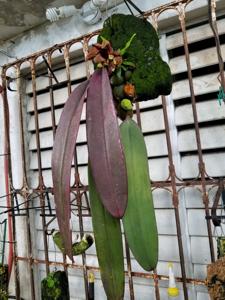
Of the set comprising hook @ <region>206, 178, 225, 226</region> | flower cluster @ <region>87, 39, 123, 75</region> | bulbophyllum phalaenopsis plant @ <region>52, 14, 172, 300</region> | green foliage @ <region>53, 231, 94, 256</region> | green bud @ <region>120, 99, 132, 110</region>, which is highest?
flower cluster @ <region>87, 39, 123, 75</region>

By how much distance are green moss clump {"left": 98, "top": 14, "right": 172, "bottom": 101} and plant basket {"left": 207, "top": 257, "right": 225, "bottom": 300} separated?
44 cm

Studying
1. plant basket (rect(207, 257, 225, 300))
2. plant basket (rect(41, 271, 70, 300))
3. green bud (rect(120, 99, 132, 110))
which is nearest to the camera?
green bud (rect(120, 99, 132, 110))

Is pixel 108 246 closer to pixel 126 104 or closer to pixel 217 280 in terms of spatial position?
pixel 126 104

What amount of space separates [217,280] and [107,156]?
1.73 feet

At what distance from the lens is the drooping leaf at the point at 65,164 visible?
434mm

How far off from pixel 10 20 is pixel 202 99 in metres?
1.17

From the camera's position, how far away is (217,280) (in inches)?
30.1

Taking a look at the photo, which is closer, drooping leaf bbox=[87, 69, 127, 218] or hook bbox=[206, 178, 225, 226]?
drooping leaf bbox=[87, 69, 127, 218]

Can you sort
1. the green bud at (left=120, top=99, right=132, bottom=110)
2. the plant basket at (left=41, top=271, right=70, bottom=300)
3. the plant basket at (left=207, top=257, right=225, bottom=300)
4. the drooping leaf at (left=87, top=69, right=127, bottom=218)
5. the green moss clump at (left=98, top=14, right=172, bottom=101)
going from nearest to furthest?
the drooping leaf at (left=87, top=69, right=127, bottom=218)
the green bud at (left=120, top=99, right=132, bottom=110)
the green moss clump at (left=98, top=14, right=172, bottom=101)
the plant basket at (left=207, top=257, right=225, bottom=300)
the plant basket at (left=41, top=271, right=70, bottom=300)

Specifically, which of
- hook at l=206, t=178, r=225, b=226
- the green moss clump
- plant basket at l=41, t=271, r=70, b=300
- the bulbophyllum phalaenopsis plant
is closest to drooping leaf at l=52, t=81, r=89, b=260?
the bulbophyllum phalaenopsis plant

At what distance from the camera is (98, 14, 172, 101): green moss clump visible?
0.65 meters

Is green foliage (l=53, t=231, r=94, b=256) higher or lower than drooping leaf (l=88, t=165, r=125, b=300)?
lower

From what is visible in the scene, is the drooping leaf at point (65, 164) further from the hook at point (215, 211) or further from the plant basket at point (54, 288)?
the plant basket at point (54, 288)

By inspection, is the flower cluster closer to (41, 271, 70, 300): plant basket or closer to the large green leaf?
the large green leaf
